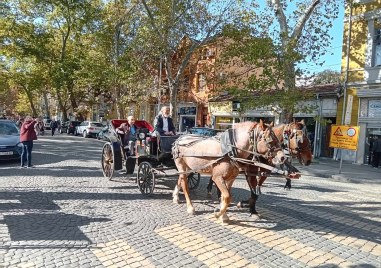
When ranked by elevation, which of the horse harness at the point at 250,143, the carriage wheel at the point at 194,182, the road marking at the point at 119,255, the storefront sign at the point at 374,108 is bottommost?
the road marking at the point at 119,255

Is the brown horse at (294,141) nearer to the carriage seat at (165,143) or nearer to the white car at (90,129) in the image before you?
the carriage seat at (165,143)

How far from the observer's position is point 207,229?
594 centimetres

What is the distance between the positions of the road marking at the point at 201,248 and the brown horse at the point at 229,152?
845mm

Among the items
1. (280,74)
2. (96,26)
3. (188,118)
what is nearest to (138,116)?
(188,118)

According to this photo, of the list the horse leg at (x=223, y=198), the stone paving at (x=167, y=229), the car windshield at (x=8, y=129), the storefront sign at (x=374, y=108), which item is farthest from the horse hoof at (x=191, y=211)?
the storefront sign at (x=374, y=108)

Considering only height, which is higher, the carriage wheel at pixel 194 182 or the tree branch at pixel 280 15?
the tree branch at pixel 280 15

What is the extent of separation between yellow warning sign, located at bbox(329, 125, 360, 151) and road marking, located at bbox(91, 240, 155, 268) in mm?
13075

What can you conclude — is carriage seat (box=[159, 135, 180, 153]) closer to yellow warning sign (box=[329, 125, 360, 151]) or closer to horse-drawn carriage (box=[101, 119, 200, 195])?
horse-drawn carriage (box=[101, 119, 200, 195])

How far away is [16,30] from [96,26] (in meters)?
7.56

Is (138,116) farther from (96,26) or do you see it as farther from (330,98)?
(330,98)

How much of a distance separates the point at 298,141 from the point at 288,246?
1.67 metres

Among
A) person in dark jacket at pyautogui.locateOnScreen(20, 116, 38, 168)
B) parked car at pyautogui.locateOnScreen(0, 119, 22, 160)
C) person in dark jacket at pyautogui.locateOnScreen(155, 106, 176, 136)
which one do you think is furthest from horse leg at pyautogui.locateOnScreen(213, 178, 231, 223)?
parked car at pyautogui.locateOnScreen(0, 119, 22, 160)

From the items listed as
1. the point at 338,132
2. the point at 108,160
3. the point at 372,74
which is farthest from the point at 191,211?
the point at 372,74

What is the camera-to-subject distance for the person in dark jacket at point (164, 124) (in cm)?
856
